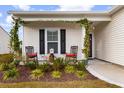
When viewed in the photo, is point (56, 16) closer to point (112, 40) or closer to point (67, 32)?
point (67, 32)

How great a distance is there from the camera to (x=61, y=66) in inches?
466

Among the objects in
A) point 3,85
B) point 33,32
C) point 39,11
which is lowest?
point 3,85

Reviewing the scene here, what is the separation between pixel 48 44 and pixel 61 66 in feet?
14.8

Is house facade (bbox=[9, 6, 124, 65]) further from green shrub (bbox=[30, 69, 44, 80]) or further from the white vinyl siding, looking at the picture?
green shrub (bbox=[30, 69, 44, 80])

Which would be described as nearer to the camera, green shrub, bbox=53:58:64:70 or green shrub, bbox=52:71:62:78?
green shrub, bbox=52:71:62:78

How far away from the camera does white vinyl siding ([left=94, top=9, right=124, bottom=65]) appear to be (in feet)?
42.6

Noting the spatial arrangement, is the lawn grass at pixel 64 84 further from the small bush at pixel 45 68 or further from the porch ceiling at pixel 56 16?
the porch ceiling at pixel 56 16

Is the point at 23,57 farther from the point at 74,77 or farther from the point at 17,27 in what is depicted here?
the point at 74,77

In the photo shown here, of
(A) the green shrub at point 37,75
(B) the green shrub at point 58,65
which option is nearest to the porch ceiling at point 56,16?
(B) the green shrub at point 58,65

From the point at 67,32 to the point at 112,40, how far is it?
3164mm

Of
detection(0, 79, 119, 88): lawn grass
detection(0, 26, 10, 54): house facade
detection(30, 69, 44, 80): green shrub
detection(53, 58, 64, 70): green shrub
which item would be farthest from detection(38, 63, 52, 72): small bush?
detection(0, 26, 10, 54): house facade

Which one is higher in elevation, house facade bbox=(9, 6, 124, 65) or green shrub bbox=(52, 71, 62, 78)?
house facade bbox=(9, 6, 124, 65)

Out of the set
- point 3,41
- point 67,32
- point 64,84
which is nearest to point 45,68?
point 64,84
